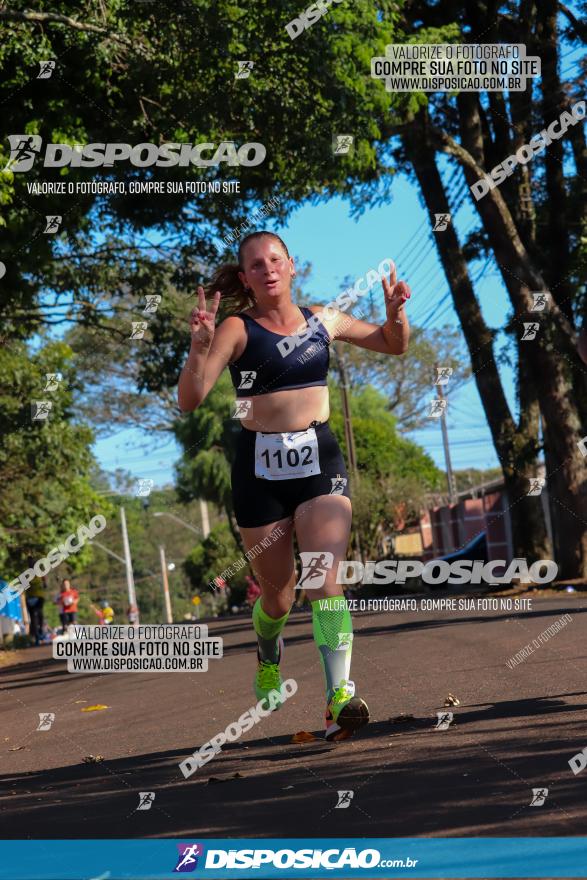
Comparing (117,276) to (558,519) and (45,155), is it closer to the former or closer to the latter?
(45,155)

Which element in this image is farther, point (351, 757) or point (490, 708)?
point (490, 708)

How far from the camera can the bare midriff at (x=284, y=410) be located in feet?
18.5

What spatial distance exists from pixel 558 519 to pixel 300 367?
15796mm

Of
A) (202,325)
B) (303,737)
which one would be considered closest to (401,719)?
(303,737)

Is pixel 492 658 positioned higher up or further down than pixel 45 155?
further down

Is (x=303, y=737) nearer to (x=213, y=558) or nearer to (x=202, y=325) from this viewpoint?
(x=202, y=325)

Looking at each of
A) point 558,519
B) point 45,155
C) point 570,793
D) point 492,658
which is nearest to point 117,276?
point 45,155

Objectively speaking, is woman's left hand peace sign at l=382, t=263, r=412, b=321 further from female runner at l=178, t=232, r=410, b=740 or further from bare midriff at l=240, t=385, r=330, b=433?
bare midriff at l=240, t=385, r=330, b=433

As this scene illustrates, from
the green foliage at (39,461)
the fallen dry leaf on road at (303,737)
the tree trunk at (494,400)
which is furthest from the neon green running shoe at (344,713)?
the green foliage at (39,461)

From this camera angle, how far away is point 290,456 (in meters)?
5.61

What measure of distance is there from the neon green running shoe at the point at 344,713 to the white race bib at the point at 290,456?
3.02 ft

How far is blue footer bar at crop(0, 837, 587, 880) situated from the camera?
316cm

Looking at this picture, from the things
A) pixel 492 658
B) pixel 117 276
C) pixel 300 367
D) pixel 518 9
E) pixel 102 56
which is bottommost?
pixel 492 658

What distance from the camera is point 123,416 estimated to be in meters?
51.5
